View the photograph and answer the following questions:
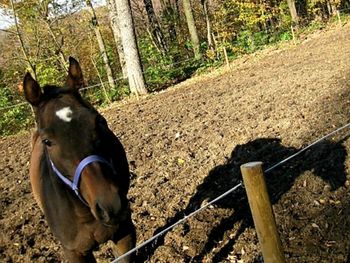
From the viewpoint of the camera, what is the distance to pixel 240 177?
5.96m

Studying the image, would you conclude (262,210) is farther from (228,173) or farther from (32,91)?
(228,173)

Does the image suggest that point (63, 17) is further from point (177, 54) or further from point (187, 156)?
point (187, 156)

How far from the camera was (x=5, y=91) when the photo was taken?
22.9m

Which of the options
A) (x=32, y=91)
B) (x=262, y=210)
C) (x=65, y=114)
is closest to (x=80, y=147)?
(x=65, y=114)

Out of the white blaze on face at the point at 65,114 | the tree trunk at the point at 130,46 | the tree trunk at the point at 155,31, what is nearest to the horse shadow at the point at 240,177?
the white blaze on face at the point at 65,114

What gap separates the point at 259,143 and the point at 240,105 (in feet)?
9.31

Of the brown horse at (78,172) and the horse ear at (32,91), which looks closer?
the brown horse at (78,172)

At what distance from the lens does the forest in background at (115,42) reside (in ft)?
59.6

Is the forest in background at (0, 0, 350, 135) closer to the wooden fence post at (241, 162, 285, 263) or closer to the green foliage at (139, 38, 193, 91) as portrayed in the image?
the green foliage at (139, 38, 193, 91)

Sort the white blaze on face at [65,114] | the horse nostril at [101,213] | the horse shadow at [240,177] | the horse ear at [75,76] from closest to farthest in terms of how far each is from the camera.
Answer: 1. the horse nostril at [101,213]
2. the white blaze on face at [65,114]
3. the horse ear at [75,76]
4. the horse shadow at [240,177]

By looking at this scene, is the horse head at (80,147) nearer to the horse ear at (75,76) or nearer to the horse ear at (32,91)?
the horse ear at (32,91)

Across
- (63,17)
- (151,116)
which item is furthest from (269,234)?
(63,17)

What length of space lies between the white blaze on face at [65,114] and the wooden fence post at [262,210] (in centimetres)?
118

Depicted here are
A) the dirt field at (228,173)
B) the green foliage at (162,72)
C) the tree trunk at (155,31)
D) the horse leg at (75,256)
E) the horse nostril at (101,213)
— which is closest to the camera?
the horse nostril at (101,213)
